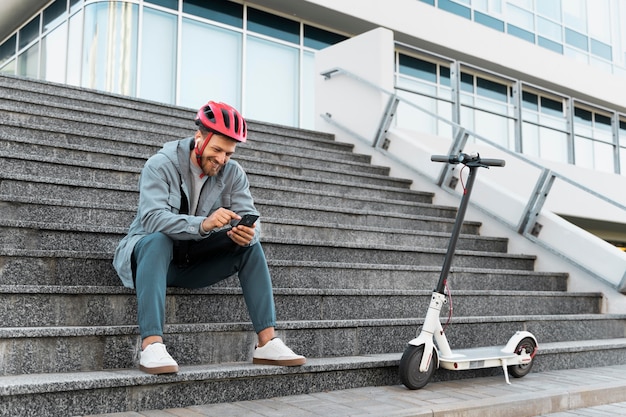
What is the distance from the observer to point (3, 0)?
15.1m

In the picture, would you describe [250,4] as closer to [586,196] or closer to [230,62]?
[230,62]

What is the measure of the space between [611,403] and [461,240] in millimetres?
2717

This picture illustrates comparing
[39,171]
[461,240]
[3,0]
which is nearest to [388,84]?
[461,240]

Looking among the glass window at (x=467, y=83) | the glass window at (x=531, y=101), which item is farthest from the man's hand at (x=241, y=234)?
the glass window at (x=531, y=101)

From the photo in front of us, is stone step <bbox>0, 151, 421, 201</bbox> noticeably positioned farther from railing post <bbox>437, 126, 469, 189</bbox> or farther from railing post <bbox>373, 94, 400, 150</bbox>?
railing post <bbox>373, 94, 400, 150</bbox>

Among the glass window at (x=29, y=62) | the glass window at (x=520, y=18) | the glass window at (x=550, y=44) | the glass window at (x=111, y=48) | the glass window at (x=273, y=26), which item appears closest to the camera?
the glass window at (x=111, y=48)

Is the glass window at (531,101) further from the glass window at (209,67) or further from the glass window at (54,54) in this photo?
the glass window at (54,54)

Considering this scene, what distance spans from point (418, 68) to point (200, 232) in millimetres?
12700

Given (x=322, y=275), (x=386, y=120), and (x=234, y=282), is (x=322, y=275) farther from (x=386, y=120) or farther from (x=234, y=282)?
(x=386, y=120)

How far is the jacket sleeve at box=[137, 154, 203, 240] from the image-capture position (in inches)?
147

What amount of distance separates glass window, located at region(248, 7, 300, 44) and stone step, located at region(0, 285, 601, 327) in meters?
9.83

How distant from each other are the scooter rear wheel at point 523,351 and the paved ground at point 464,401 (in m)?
0.05

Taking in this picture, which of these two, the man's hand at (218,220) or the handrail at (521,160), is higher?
the handrail at (521,160)

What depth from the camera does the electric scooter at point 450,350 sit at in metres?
4.15
